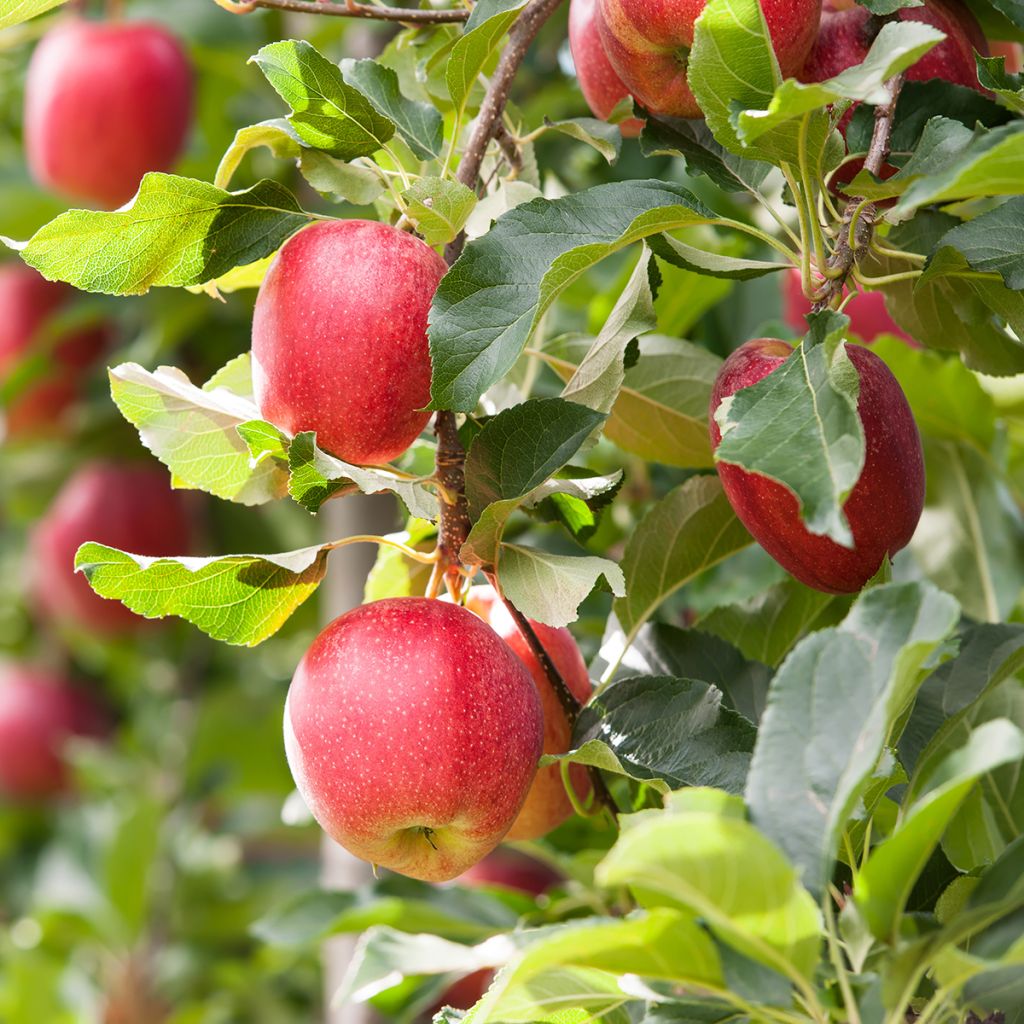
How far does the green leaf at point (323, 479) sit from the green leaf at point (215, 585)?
0.13ft

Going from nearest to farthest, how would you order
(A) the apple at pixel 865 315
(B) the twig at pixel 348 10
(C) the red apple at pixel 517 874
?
(B) the twig at pixel 348 10, (A) the apple at pixel 865 315, (C) the red apple at pixel 517 874

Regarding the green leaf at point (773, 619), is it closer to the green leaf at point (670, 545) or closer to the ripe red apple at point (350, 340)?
the green leaf at point (670, 545)

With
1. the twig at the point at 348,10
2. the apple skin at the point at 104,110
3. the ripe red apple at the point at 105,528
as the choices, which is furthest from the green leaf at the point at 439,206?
the ripe red apple at the point at 105,528

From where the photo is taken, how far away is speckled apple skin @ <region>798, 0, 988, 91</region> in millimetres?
636

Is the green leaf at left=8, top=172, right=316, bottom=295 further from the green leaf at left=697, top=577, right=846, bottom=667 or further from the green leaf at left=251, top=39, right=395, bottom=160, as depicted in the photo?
the green leaf at left=697, top=577, right=846, bottom=667

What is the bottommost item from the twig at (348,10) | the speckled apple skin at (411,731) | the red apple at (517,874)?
the red apple at (517,874)

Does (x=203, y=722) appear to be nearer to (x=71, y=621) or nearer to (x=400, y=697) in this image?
(x=71, y=621)

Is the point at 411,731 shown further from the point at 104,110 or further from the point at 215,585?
the point at 104,110

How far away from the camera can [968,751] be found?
42cm

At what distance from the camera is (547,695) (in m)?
0.71

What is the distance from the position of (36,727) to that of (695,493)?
64.7 inches

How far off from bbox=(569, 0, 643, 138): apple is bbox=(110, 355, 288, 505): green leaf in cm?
27

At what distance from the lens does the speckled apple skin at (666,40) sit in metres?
0.59

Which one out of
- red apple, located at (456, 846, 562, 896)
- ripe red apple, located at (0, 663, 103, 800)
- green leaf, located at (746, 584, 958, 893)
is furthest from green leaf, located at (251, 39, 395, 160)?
ripe red apple, located at (0, 663, 103, 800)
